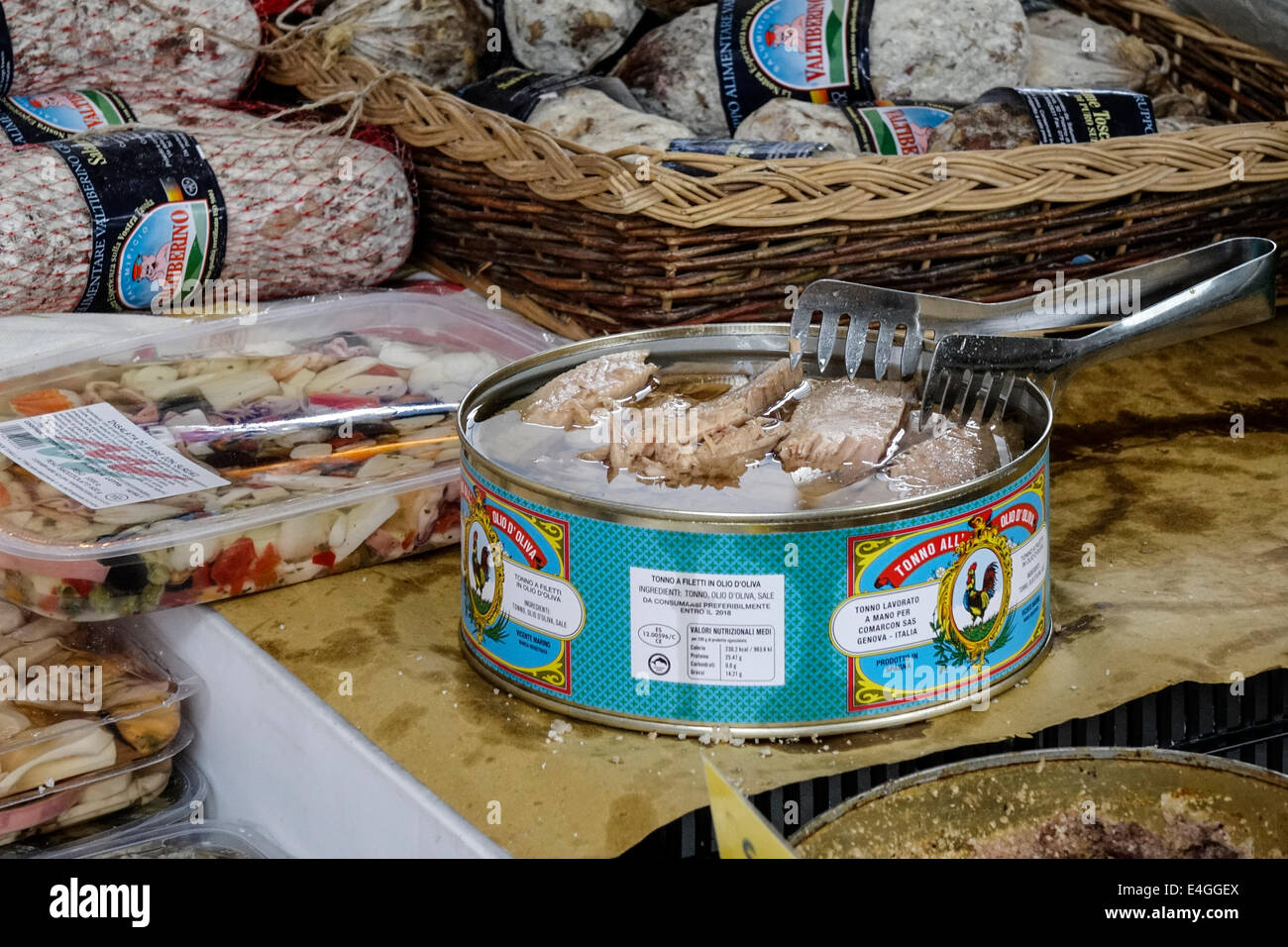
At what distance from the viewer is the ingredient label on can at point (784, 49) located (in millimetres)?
1458

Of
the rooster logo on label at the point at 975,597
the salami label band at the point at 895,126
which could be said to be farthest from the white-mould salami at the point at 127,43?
the rooster logo on label at the point at 975,597

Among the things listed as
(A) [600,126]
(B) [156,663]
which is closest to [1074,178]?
(A) [600,126]

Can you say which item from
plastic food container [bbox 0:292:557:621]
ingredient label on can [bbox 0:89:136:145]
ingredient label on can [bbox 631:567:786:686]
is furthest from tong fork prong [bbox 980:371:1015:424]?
ingredient label on can [bbox 0:89:136:145]

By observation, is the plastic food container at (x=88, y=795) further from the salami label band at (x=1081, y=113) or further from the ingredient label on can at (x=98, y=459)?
the salami label band at (x=1081, y=113)

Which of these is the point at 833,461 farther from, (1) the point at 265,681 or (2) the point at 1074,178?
(2) the point at 1074,178

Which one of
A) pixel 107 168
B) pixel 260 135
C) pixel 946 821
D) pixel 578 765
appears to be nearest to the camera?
pixel 946 821

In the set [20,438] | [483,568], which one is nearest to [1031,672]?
[483,568]

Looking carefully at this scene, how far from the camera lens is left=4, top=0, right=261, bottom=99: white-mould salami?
141 centimetres

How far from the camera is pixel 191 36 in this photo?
1.45m

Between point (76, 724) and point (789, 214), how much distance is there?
26.3 inches

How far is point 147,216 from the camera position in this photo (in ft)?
4.18

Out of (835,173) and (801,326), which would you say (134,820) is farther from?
(835,173)

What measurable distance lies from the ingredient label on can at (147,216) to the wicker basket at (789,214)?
0.69ft

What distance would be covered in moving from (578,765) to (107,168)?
0.81 meters
